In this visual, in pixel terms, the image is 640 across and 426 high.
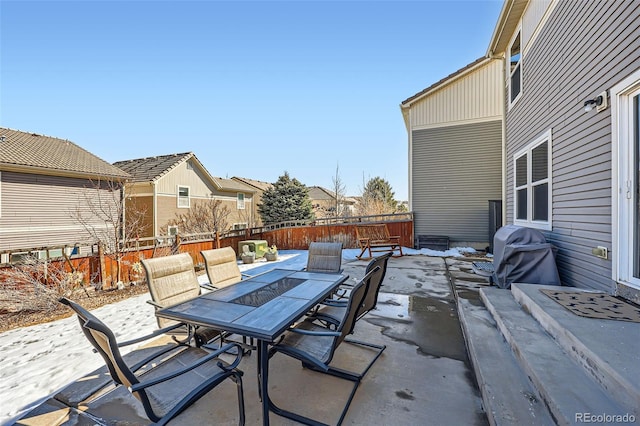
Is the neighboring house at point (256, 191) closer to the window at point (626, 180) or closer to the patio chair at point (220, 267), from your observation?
the patio chair at point (220, 267)

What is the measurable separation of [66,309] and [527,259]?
6.87 m

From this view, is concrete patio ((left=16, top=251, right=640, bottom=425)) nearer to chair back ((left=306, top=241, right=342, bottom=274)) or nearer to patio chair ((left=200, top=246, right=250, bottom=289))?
patio chair ((left=200, top=246, right=250, bottom=289))

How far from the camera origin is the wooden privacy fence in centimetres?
513

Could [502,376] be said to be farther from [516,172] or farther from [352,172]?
[352,172]

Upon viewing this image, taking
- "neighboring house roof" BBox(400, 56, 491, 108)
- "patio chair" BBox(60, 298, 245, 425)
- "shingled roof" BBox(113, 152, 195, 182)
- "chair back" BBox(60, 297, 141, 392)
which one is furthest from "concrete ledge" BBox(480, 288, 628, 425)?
"shingled roof" BBox(113, 152, 195, 182)

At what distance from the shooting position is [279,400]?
6.85ft

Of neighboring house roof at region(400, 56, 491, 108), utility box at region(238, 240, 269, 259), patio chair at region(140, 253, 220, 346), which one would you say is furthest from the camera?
utility box at region(238, 240, 269, 259)

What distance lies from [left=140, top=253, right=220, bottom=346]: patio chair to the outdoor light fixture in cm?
447

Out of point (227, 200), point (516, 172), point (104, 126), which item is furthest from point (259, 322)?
point (227, 200)

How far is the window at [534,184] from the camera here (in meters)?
4.27

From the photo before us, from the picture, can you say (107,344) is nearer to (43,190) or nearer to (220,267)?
(220,267)

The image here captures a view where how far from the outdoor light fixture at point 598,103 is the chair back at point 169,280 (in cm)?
470

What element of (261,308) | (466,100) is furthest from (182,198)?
(261,308)

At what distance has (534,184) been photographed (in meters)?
4.71
